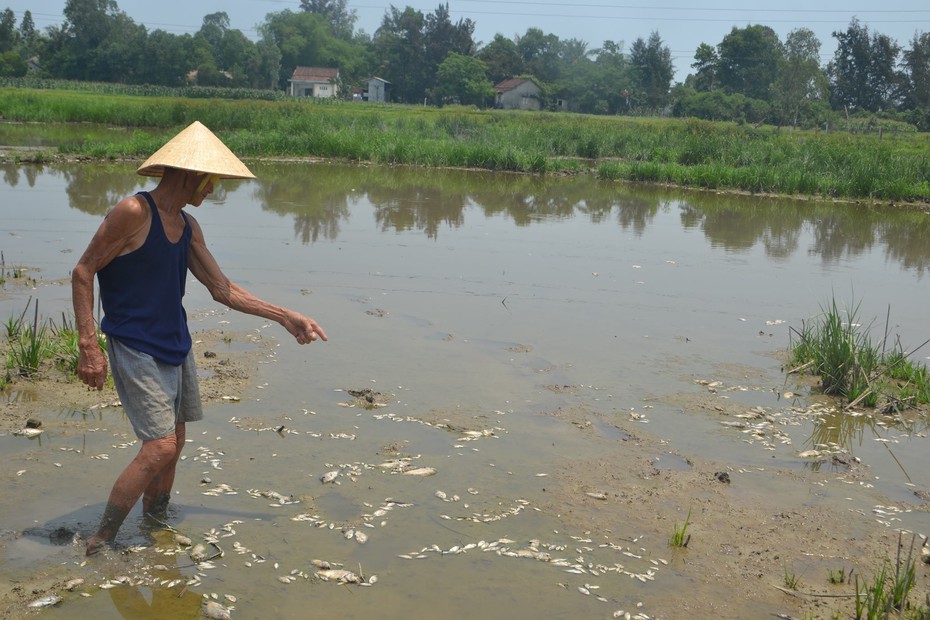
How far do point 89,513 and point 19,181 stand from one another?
15038 millimetres

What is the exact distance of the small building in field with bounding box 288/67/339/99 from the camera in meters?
94.6

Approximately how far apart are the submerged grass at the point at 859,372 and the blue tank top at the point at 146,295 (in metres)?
5.02

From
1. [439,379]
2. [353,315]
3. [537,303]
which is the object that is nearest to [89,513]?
[439,379]

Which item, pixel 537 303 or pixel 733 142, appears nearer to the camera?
pixel 537 303

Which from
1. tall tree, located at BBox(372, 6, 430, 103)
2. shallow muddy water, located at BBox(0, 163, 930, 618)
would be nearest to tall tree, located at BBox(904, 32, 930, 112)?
tall tree, located at BBox(372, 6, 430, 103)

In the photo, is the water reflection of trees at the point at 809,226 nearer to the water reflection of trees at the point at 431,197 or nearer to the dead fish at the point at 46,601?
the water reflection of trees at the point at 431,197

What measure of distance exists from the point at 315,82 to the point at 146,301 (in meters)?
94.7

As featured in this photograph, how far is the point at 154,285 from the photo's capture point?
402 cm

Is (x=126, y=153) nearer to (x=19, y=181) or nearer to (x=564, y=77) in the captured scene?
(x=19, y=181)

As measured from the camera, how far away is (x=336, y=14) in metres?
159

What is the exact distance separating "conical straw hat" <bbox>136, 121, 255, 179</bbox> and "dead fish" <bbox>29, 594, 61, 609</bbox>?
179cm

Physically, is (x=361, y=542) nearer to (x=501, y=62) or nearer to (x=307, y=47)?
(x=501, y=62)

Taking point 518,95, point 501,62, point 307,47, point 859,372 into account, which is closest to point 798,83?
point 518,95

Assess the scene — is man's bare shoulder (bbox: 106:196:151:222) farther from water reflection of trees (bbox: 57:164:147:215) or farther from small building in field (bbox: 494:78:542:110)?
small building in field (bbox: 494:78:542:110)
